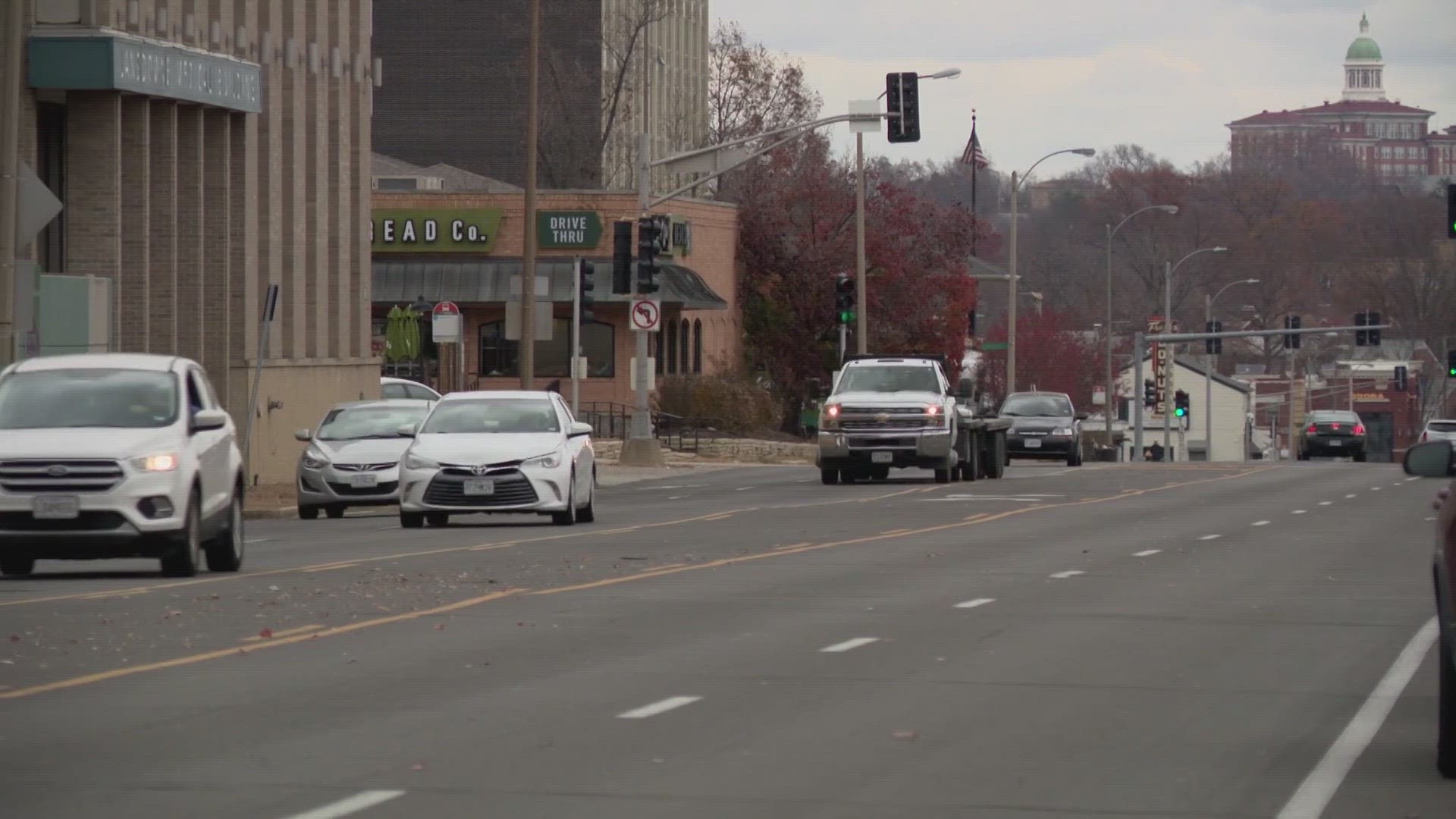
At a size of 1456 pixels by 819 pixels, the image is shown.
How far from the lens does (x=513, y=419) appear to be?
2717 centimetres

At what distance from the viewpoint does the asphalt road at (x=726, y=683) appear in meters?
8.94

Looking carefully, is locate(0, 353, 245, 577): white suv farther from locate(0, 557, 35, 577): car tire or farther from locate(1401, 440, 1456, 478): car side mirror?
locate(1401, 440, 1456, 478): car side mirror

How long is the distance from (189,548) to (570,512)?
8.47 meters

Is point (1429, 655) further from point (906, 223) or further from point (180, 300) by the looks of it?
point (906, 223)

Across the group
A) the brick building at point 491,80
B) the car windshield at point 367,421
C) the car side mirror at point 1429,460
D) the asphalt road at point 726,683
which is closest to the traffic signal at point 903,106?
the car windshield at point 367,421

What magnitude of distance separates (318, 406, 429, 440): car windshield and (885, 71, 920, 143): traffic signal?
15065 mm

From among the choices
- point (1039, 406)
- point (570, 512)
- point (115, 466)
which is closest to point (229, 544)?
point (115, 466)

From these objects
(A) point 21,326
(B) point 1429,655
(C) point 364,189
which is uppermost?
(C) point 364,189

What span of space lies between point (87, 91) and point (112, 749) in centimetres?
Result: 2677

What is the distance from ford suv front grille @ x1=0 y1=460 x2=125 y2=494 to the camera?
17.9 meters

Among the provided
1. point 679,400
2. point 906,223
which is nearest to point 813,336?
point 906,223

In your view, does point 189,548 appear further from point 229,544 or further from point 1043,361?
point 1043,361

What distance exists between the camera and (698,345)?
71438mm

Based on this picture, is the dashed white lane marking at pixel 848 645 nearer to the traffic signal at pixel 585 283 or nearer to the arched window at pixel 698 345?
the traffic signal at pixel 585 283
